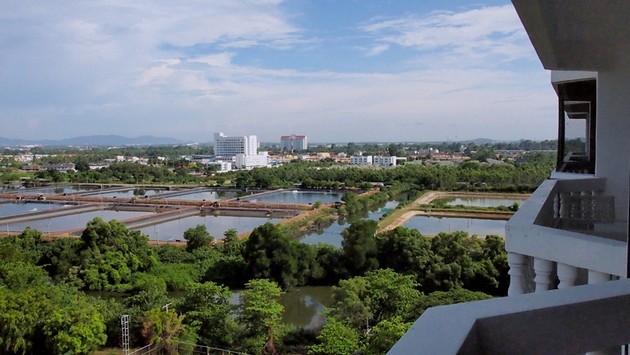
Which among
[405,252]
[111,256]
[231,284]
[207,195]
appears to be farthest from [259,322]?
[207,195]

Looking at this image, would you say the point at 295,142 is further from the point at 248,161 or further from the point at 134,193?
the point at 134,193

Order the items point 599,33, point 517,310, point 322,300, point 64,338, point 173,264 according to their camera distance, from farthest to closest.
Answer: point 173,264 → point 322,300 → point 64,338 → point 599,33 → point 517,310

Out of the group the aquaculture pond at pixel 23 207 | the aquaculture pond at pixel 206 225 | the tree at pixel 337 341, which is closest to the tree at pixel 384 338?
the tree at pixel 337 341

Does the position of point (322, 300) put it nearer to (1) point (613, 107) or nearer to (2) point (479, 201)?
(1) point (613, 107)

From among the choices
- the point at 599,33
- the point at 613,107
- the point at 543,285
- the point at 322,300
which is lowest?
the point at 322,300

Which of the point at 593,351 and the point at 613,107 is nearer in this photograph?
the point at 593,351

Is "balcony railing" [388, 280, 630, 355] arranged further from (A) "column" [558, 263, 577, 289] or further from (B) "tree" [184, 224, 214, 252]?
(B) "tree" [184, 224, 214, 252]

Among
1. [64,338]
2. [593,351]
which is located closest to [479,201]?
[64,338]
